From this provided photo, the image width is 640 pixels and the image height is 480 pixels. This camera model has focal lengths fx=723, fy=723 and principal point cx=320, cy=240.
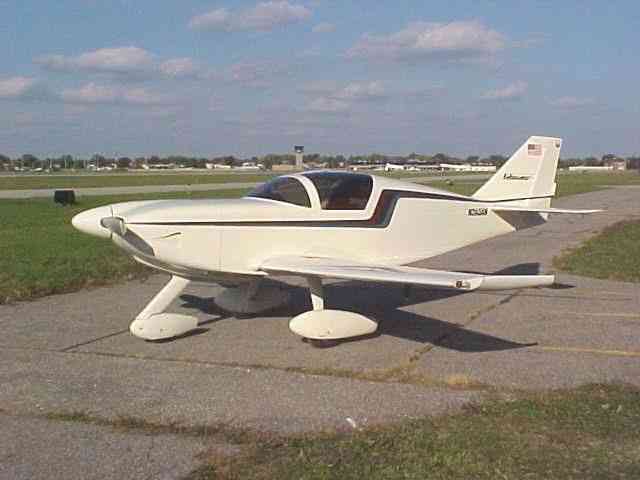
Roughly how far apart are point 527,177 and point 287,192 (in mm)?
4243

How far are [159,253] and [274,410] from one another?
9.65ft

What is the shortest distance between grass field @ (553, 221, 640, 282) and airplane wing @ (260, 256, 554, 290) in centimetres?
625

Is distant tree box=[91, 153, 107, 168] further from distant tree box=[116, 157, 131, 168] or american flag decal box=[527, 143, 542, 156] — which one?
american flag decal box=[527, 143, 542, 156]

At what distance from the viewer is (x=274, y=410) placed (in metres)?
5.54

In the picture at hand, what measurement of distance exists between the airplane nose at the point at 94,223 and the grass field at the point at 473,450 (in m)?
3.67

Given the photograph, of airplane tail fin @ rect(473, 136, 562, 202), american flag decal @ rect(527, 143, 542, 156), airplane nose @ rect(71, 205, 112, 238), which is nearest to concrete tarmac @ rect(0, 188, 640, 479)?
airplane nose @ rect(71, 205, 112, 238)

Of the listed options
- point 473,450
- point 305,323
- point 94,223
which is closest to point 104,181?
point 94,223

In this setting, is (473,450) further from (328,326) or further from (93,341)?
(93,341)

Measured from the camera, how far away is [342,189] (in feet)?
28.9

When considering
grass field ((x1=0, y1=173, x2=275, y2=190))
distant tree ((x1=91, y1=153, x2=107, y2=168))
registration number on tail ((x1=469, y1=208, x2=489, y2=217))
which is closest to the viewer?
registration number on tail ((x1=469, y1=208, x2=489, y2=217))

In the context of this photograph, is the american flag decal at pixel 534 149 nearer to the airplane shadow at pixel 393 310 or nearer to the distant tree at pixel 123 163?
the airplane shadow at pixel 393 310

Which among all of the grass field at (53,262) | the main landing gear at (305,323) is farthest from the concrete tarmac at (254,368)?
the grass field at (53,262)

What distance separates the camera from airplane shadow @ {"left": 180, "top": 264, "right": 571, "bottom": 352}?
792cm

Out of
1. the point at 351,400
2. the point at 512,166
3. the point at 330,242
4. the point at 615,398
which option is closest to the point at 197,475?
the point at 351,400
